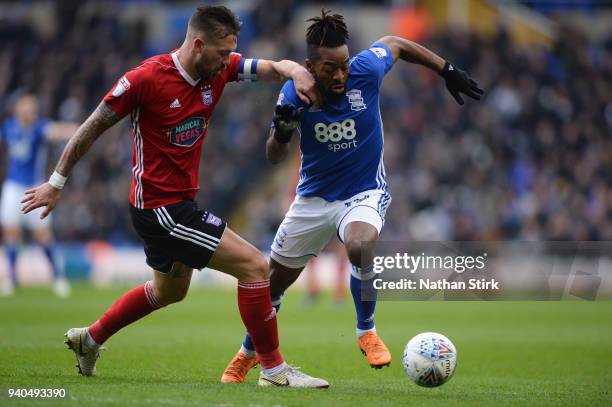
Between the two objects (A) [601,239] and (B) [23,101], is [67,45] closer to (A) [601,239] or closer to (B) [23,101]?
(B) [23,101]

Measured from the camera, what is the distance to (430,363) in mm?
6625

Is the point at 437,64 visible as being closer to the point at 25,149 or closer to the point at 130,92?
the point at 130,92

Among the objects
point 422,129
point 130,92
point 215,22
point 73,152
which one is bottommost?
point 422,129

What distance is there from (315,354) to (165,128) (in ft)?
11.8

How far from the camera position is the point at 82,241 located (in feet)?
69.4

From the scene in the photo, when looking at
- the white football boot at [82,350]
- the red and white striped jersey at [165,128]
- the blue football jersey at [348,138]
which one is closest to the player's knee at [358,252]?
the blue football jersey at [348,138]

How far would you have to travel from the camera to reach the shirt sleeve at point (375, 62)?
24.2 feet

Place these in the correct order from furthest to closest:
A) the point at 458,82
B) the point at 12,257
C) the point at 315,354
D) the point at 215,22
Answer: the point at 12,257
the point at 315,354
the point at 458,82
the point at 215,22

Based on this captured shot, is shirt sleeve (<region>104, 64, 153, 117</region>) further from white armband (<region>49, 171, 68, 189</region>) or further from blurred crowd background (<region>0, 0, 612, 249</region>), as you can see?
blurred crowd background (<region>0, 0, 612, 249</region>)

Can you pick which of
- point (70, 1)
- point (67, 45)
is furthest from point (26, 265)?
point (70, 1)

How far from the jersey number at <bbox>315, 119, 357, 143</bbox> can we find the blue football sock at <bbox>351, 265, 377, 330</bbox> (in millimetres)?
974

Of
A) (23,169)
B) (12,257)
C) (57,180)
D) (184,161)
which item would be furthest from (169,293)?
(12,257)

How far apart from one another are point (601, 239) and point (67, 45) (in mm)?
13766

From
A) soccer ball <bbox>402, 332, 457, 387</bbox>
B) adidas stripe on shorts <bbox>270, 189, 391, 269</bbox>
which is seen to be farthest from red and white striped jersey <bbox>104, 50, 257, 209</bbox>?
soccer ball <bbox>402, 332, 457, 387</bbox>
